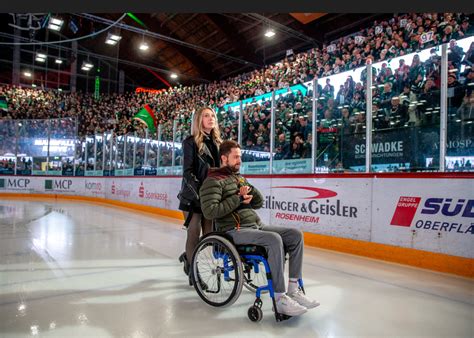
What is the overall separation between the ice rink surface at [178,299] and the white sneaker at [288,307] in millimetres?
101

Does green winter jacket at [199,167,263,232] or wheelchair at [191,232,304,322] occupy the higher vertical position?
green winter jacket at [199,167,263,232]

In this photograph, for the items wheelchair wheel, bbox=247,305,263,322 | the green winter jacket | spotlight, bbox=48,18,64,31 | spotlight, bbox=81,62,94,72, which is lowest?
wheelchair wheel, bbox=247,305,263,322

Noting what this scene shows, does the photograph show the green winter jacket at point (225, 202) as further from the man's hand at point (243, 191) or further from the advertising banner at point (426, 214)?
the advertising banner at point (426, 214)

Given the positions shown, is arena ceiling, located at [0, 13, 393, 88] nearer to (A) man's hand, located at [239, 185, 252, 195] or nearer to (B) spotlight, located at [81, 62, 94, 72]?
(B) spotlight, located at [81, 62, 94, 72]

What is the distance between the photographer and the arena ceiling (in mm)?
13094

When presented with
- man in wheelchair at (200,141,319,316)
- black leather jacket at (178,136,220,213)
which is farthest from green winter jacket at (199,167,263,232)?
black leather jacket at (178,136,220,213)

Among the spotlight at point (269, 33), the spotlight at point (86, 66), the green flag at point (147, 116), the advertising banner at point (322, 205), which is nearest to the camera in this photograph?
the advertising banner at point (322, 205)

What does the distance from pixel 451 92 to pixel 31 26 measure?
52.9ft

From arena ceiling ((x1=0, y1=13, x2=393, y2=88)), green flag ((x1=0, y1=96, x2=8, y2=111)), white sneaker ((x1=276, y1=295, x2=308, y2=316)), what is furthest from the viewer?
green flag ((x1=0, y1=96, x2=8, y2=111))

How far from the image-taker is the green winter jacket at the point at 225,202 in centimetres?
218

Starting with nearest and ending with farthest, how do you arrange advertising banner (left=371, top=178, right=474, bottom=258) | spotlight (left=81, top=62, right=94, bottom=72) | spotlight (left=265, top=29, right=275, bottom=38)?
advertising banner (left=371, top=178, right=474, bottom=258) → spotlight (left=265, top=29, right=275, bottom=38) → spotlight (left=81, top=62, right=94, bottom=72)

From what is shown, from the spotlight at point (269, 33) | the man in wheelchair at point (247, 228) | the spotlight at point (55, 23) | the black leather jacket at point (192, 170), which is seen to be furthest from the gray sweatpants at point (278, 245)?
the spotlight at point (55, 23)

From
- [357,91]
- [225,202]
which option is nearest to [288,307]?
[225,202]

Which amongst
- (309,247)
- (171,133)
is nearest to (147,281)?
(309,247)
